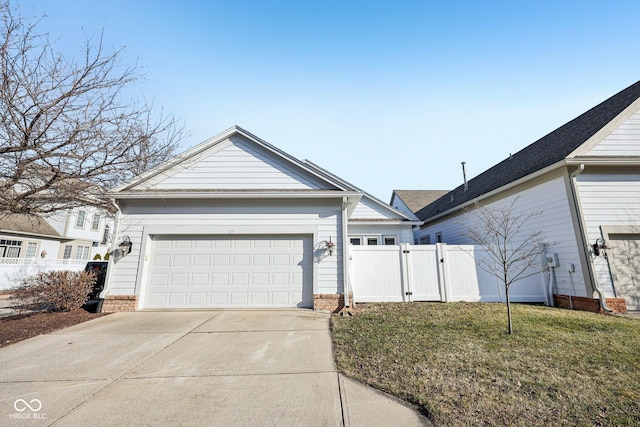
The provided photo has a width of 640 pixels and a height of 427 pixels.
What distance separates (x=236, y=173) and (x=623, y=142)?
41.2ft

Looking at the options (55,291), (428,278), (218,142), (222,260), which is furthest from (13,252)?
(428,278)

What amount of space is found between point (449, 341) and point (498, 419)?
7.68ft

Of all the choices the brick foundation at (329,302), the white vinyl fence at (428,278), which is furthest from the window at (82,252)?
the white vinyl fence at (428,278)

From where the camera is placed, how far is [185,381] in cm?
346

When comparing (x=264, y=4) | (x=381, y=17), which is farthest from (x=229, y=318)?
(x=381, y=17)

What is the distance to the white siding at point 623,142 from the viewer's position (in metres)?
8.17

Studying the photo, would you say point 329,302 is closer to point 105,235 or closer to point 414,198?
point 414,198

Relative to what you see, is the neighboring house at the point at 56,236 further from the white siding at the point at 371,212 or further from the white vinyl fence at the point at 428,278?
the white vinyl fence at the point at 428,278

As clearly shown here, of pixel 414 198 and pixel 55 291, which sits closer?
pixel 55 291

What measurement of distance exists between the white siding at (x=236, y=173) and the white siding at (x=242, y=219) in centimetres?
62

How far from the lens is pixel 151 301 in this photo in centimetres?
765

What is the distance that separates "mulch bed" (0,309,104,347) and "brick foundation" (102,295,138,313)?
0.26 metres

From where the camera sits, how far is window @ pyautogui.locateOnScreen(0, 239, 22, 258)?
1592 cm

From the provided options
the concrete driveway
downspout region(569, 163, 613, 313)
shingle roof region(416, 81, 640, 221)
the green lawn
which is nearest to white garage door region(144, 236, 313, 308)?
the concrete driveway
